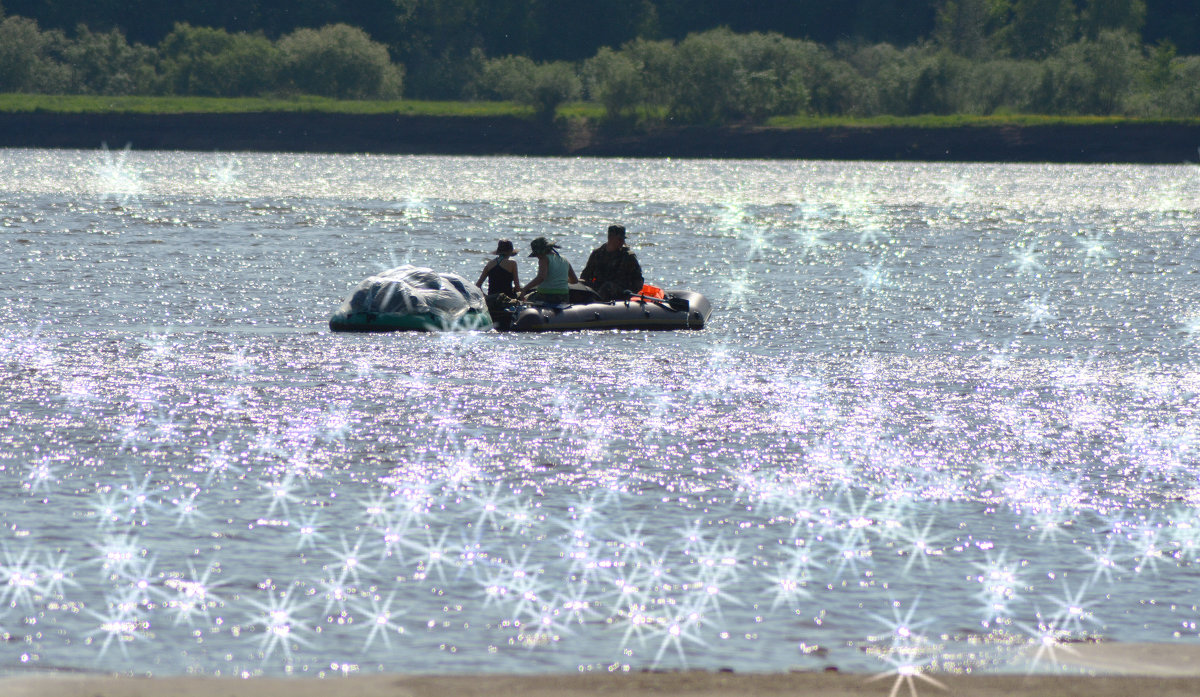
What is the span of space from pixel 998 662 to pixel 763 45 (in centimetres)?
13871

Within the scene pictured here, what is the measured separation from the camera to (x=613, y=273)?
26.8 meters

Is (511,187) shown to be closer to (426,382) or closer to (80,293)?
(80,293)

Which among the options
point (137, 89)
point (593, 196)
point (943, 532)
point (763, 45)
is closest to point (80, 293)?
point (943, 532)

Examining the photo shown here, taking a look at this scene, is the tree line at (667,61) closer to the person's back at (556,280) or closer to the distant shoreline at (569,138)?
the distant shoreline at (569,138)

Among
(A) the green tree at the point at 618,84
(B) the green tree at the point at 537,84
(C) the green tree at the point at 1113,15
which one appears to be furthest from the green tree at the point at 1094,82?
(B) the green tree at the point at 537,84

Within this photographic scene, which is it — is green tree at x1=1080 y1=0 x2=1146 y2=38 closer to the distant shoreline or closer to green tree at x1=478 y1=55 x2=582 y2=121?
the distant shoreline

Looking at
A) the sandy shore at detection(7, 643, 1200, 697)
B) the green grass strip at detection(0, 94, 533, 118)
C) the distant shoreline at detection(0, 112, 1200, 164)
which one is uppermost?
the sandy shore at detection(7, 643, 1200, 697)

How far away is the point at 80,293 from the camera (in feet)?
107

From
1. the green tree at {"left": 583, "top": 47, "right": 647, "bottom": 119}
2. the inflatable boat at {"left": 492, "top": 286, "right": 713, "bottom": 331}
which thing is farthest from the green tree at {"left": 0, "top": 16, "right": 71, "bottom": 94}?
the inflatable boat at {"left": 492, "top": 286, "right": 713, "bottom": 331}

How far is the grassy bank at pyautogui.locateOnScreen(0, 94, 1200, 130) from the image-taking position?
14188 cm

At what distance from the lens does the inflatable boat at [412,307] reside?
2584 cm

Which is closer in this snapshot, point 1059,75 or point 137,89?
point 1059,75

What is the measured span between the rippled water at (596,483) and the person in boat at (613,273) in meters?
0.98

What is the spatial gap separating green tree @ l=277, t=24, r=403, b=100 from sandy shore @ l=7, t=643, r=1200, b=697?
488 feet
